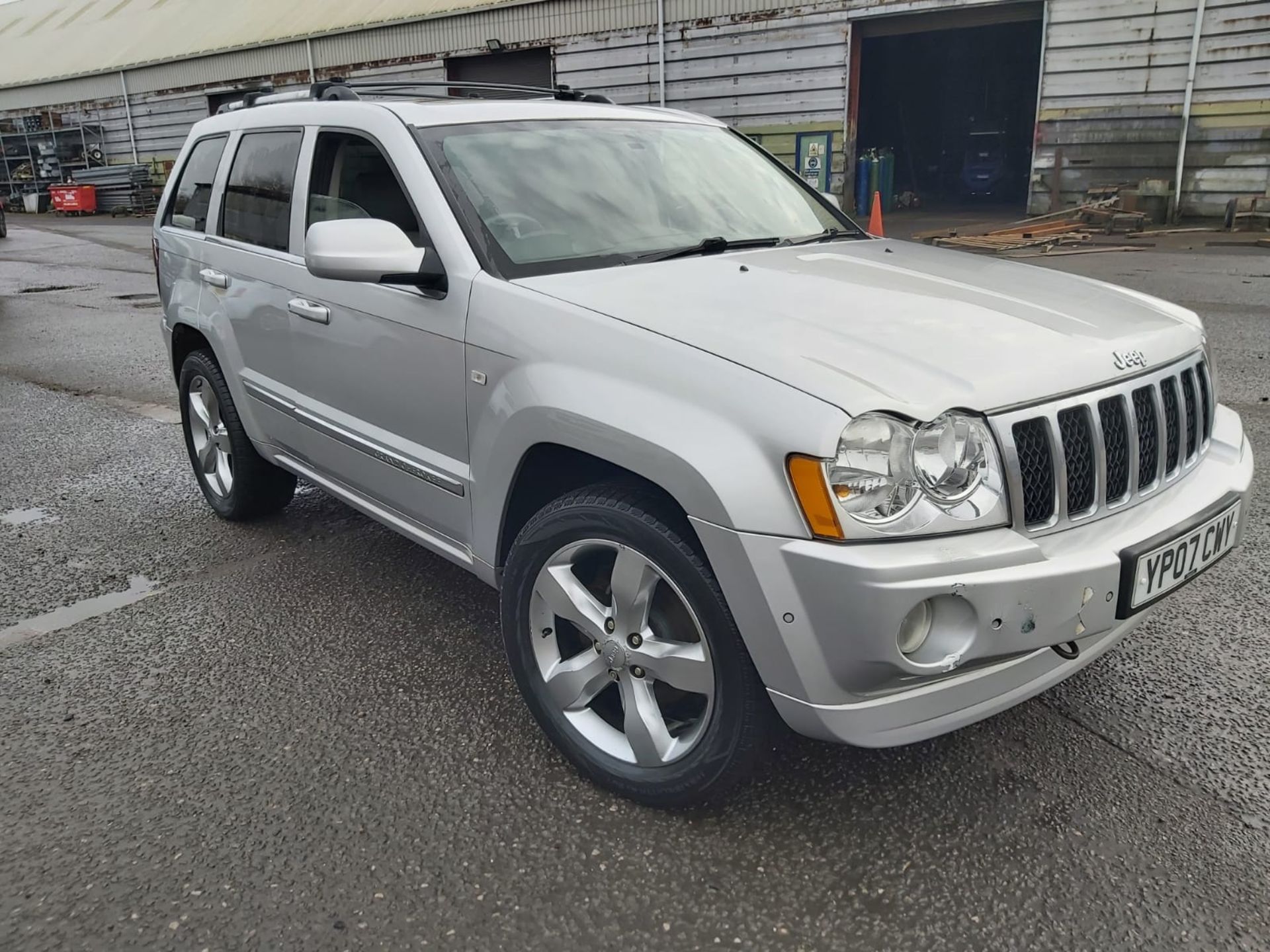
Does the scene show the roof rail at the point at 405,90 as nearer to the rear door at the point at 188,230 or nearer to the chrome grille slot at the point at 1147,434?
the rear door at the point at 188,230

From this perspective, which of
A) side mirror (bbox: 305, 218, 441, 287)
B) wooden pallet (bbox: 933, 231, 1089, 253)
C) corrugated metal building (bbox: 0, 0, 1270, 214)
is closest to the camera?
side mirror (bbox: 305, 218, 441, 287)

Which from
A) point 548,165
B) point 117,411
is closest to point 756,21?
point 117,411

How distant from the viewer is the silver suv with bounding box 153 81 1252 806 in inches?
80.3

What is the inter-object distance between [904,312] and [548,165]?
1.32 m

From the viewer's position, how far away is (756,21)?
1803 centimetres

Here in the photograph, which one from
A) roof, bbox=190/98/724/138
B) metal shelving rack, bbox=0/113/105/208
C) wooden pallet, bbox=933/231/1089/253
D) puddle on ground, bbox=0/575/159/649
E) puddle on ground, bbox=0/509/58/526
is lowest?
puddle on ground, bbox=0/575/159/649

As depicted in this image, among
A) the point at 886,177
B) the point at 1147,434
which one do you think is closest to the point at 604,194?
the point at 1147,434

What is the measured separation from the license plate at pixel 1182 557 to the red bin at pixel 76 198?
32502 mm

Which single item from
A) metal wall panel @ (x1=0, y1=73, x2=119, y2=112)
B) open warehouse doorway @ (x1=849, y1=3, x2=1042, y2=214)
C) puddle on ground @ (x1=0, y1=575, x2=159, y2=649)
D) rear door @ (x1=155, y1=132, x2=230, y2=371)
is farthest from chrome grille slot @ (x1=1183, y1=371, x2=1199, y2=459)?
metal wall panel @ (x1=0, y1=73, x2=119, y2=112)

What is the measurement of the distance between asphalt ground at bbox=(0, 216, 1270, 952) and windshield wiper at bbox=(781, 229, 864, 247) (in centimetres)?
166

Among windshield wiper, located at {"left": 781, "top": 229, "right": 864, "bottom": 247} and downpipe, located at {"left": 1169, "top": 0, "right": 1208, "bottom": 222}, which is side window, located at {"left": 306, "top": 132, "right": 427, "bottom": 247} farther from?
downpipe, located at {"left": 1169, "top": 0, "right": 1208, "bottom": 222}

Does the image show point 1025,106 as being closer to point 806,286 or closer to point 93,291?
point 93,291

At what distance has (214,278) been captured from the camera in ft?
13.4

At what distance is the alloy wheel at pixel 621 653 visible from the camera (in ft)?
7.68
